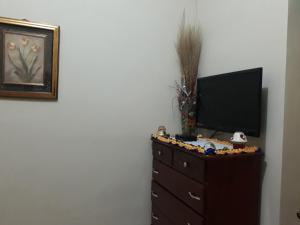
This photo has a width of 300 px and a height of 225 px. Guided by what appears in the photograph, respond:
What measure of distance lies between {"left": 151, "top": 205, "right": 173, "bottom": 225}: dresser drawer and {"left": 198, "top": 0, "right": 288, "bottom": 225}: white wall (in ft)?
2.29

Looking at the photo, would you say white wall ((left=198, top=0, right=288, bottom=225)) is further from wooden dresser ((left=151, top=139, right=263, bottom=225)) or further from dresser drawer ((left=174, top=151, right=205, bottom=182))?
dresser drawer ((left=174, top=151, right=205, bottom=182))

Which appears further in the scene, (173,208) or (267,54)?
(173,208)

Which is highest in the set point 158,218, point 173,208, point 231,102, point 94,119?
point 231,102

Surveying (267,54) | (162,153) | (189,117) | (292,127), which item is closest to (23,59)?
(162,153)

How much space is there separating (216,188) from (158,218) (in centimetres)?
79

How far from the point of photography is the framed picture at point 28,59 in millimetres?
Answer: 1870

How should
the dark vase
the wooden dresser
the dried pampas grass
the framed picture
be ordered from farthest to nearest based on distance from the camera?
the dried pampas grass < the dark vase < the framed picture < the wooden dresser

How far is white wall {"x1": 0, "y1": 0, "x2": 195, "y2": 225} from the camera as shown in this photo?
1943 millimetres

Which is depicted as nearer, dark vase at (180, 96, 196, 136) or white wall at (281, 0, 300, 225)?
white wall at (281, 0, 300, 225)

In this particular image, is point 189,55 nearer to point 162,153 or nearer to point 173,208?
point 162,153

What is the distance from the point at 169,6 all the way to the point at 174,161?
1437 mm

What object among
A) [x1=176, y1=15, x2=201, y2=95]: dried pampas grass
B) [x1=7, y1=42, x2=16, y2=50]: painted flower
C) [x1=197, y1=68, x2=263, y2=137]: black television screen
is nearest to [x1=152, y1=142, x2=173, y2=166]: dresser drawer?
[x1=197, y1=68, x2=263, y2=137]: black television screen

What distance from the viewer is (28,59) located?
1.93 m

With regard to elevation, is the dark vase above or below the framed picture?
below
